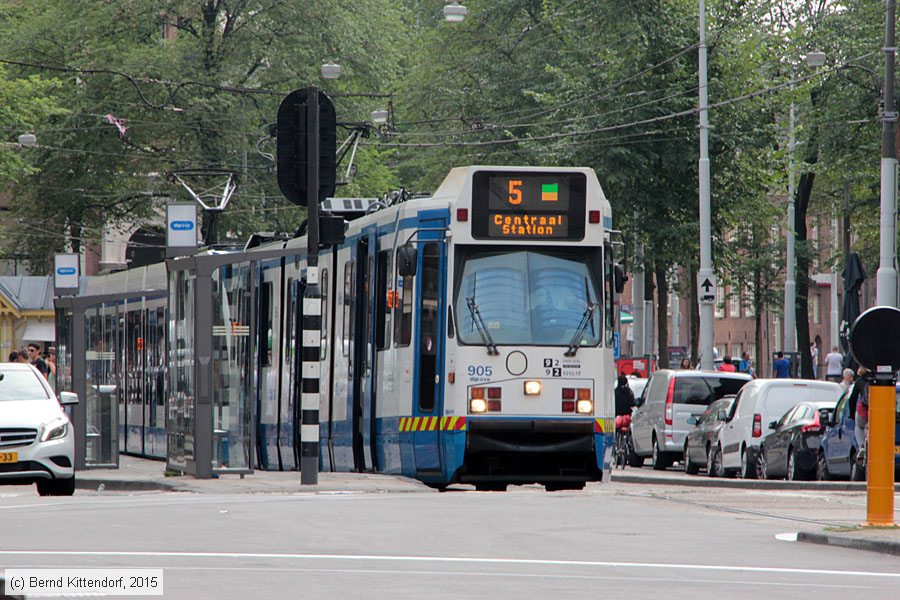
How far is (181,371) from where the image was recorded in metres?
23.0

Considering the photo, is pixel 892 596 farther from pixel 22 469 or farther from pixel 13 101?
pixel 13 101

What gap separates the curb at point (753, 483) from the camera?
23.0 m

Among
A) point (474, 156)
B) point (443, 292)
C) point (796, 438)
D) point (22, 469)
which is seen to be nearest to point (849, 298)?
point (796, 438)

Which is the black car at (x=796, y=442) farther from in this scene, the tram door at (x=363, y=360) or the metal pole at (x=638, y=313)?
the metal pole at (x=638, y=313)

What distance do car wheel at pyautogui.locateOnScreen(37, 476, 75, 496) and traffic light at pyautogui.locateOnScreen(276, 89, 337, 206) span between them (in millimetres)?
3926

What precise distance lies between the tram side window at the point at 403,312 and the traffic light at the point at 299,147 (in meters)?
1.27

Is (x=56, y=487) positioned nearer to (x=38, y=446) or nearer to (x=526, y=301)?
(x=38, y=446)

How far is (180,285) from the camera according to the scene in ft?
75.9

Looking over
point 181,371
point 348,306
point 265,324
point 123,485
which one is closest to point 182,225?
point 265,324

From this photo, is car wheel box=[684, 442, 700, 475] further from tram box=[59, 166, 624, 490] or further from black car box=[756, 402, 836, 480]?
tram box=[59, 166, 624, 490]

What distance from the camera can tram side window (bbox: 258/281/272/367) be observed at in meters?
25.2

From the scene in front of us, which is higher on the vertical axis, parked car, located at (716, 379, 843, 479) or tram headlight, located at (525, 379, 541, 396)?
tram headlight, located at (525, 379, 541, 396)

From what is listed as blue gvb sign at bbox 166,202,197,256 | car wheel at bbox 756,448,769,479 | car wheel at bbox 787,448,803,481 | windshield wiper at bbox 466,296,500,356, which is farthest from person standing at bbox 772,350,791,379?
windshield wiper at bbox 466,296,500,356

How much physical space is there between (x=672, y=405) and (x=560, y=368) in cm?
1432
